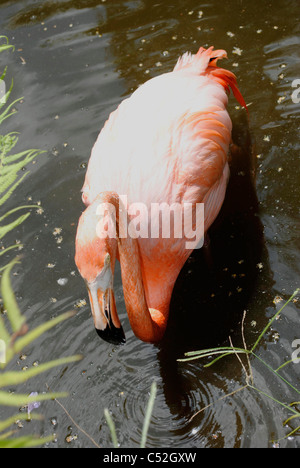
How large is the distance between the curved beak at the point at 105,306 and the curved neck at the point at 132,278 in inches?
9.6

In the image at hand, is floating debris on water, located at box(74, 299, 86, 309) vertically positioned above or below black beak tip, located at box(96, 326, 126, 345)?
below

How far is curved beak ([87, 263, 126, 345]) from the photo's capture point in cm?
255

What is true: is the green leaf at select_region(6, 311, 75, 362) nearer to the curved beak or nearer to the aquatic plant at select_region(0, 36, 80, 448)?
the aquatic plant at select_region(0, 36, 80, 448)

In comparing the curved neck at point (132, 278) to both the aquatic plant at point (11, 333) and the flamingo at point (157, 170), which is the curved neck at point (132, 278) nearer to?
the flamingo at point (157, 170)

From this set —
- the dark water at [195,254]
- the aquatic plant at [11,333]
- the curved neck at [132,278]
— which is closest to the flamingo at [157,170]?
the curved neck at [132,278]

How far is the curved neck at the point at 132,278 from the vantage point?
2.89 metres

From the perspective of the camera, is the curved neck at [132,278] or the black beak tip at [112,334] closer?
the black beak tip at [112,334]

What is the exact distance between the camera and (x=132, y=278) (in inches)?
116

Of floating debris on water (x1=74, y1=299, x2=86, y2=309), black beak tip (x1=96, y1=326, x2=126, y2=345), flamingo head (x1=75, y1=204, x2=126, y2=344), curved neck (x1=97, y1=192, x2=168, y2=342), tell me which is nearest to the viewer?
flamingo head (x1=75, y1=204, x2=126, y2=344)

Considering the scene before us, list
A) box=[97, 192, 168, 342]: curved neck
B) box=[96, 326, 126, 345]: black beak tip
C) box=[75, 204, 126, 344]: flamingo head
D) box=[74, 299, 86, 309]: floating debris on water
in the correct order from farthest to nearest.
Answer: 1. box=[74, 299, 86, 309]: floating debris on water
2. box=[97, 192, 168, 342]: curved neck
3. box=[96, 326, 126, 345]: black beak tip
4. box=[75, 204, 126, 344]: flamingo head

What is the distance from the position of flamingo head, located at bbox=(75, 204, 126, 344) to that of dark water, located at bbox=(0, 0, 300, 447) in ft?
1.90

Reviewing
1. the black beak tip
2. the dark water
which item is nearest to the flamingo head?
the black beak tip

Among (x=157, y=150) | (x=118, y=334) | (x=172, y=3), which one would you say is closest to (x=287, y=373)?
(x=118, y=334)
